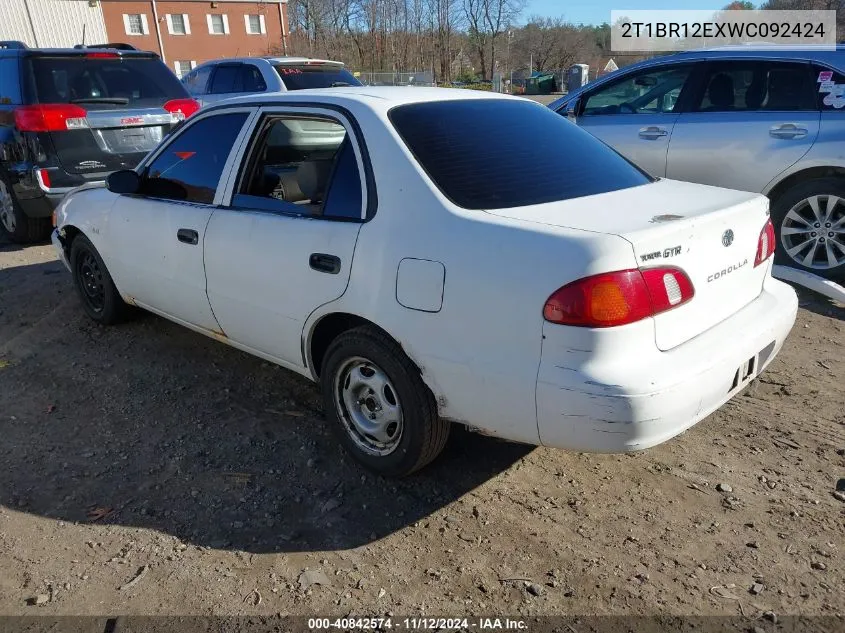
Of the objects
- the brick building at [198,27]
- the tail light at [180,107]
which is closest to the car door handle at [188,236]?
the tail light at [180,107]

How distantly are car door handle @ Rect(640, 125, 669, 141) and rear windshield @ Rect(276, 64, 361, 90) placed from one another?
484cm

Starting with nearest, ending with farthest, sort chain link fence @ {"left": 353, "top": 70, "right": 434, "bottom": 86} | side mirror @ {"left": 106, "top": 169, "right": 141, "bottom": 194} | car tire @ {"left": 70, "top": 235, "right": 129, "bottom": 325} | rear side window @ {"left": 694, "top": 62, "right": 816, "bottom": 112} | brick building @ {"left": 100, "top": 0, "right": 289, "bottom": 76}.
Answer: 1. side mirror @ {"left": 106, "top": 169, "right": 141, "bottom": 194}
2. car tire @ {"left": 70, "top": 235, "right": 129, "bottom": 325}
3. rear side window @ {"left": 694, "top": 62, "right": 816, "bottom": 112}
4. chain link fence @ {"left": 353, "top": 70, "right": 434, "bottom": 86}
5. brick building @ {"left": 100, "top": 0, "right": 289, "bottom": 76}

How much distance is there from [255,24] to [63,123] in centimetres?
5155

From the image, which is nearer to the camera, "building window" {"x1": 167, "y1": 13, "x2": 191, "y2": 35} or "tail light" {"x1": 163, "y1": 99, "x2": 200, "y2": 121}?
"tail light" {"x1": 163, "y1": 99, "x2": 200, "y2": 121}

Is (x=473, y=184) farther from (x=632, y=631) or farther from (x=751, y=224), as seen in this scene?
(x=632, y=631)

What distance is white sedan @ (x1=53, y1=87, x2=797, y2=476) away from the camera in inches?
93.5

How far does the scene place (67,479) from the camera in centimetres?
324

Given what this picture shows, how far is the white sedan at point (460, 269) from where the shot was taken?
2.38 m

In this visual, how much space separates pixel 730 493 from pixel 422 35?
51512mm

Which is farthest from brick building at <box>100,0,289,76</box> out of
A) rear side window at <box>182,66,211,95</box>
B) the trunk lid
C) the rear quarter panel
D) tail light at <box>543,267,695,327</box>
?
tail light at <box>543,267,695,327</box>

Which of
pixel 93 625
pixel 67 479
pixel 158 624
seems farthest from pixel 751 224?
pixel 67 479

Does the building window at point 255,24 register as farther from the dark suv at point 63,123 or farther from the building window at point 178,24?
the dark suv at point 63,123

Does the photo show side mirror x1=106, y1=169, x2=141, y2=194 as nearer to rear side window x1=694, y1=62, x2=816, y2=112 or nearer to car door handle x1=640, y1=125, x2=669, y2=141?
car door handle x1=640, y1=125, x2=669, y2=141

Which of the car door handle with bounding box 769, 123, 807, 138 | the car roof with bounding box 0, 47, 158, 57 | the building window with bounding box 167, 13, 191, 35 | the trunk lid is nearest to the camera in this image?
the trunk lid
